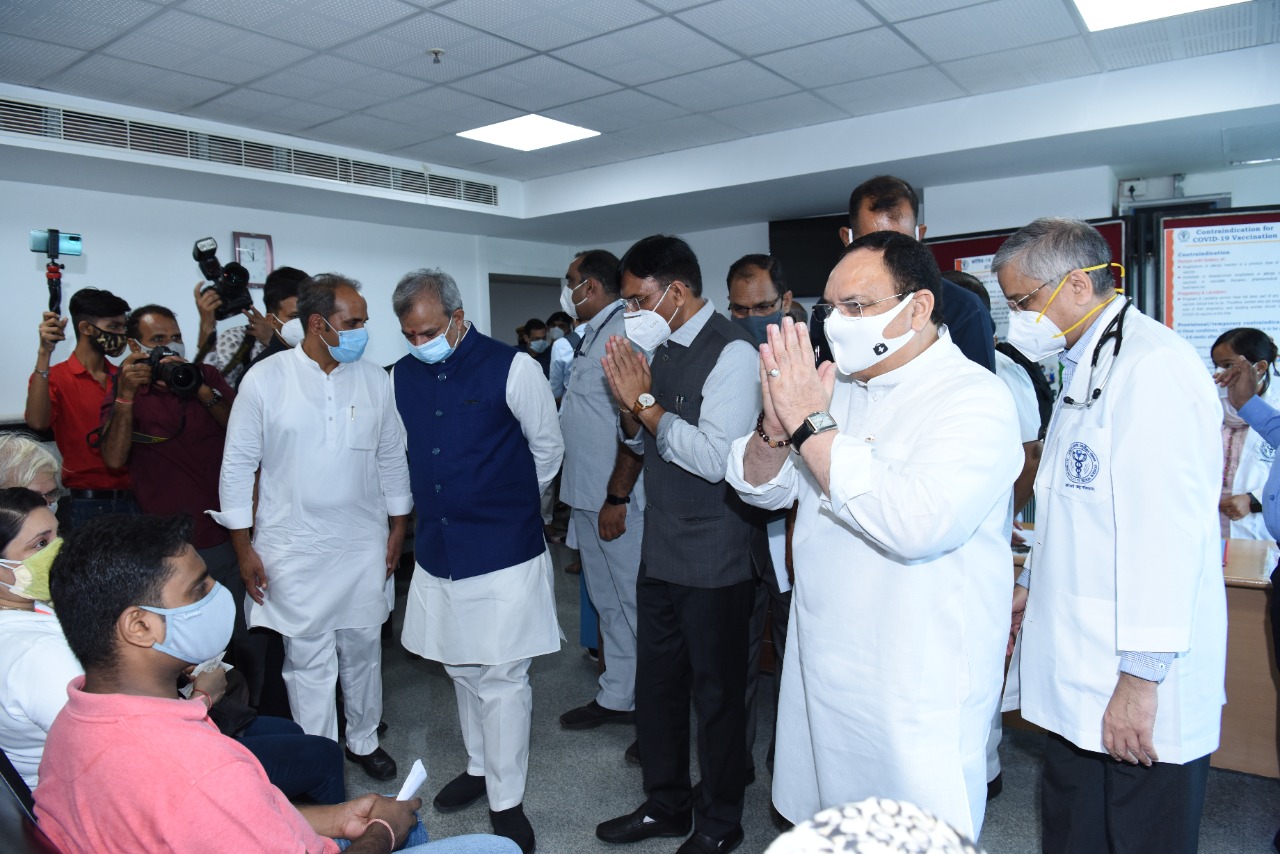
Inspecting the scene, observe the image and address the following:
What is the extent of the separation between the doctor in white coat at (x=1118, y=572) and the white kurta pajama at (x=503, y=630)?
1.33 meters

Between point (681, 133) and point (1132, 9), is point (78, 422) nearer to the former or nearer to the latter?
point (681, 133)

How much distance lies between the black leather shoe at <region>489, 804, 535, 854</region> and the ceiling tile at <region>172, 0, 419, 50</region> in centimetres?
324

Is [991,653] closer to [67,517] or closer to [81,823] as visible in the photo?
[81,823]

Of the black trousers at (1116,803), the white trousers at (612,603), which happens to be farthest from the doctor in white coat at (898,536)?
the white trousers at (612,603)

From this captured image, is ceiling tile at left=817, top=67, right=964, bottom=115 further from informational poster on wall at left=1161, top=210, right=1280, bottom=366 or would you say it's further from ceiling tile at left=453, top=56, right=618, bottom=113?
informational poster on wall at left=1161, top=210, right=1280, bottom=366

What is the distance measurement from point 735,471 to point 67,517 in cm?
317

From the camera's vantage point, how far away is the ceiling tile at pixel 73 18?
341cm

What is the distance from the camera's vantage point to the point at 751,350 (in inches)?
83.8

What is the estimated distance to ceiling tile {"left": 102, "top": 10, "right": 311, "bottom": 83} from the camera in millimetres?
3699

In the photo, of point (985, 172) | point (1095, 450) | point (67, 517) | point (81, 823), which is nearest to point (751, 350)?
point (1095, 450)

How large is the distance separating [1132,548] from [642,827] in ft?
5.08

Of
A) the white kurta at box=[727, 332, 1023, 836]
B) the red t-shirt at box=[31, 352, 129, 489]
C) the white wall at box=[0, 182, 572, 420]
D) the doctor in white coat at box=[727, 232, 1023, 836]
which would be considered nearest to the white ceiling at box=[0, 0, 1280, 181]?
the white wall at box=[0, 182, 572, 420]

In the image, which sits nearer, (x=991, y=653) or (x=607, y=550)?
(x=991, y=653)

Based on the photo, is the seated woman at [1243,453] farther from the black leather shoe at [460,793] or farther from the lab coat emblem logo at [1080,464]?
the black leather shoe at [460,793]
